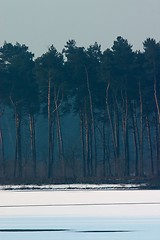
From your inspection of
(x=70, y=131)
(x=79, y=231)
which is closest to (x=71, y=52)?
(x=79, y=231)

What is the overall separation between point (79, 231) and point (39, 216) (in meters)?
4.80

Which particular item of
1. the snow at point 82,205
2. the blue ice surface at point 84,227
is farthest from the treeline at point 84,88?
the blue ice surface at point 84,227

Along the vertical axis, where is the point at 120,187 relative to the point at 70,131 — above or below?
below

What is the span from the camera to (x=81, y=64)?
210 ft

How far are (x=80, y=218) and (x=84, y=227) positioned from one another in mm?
2784

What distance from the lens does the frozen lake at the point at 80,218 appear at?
901 inches

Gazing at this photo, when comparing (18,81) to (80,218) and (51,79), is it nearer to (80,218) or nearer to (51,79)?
(51,79)

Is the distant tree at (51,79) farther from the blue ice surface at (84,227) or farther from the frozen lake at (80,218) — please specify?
the blue ice surface at (84,227)

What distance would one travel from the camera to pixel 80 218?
27.4 metres

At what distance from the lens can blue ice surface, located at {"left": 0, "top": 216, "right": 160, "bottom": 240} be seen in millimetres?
22438

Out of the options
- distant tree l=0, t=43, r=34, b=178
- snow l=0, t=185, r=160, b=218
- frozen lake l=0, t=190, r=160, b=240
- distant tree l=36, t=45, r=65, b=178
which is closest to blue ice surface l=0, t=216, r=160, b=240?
frozen lake l=0, t=190, r=160, b=240

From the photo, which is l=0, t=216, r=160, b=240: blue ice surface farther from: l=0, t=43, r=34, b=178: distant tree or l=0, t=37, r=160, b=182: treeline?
l=0, t=43, r=34, b=178: distant tree

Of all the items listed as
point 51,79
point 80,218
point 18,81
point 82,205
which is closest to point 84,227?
point 80,218

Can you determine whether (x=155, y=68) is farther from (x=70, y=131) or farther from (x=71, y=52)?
(x=70, y=131)
